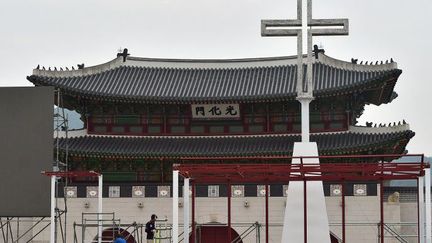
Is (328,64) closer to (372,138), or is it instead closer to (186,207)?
(372,138)

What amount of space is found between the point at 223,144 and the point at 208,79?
4559mm

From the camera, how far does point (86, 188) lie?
38500mm

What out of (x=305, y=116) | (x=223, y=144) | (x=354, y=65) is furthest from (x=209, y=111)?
(x=305, y=116)

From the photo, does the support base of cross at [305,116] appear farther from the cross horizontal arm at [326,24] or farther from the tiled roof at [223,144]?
the tiled roof at [223,144]

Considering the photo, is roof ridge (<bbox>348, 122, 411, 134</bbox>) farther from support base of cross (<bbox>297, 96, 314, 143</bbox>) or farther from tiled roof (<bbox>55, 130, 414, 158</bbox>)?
support base of cross (<bbox>297, 96, 314, 143</bbox>)

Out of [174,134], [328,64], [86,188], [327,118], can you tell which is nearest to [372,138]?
[327,118]

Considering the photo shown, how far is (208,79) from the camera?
43.8 metres

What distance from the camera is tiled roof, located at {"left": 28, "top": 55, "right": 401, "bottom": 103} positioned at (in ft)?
132

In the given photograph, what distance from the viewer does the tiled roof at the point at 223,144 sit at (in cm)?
3894

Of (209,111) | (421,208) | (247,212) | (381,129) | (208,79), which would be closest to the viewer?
(421,208)

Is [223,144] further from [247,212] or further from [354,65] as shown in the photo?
[354,65]

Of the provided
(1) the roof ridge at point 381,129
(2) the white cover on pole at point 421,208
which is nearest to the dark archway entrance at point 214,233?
(1) the roof ridge at point 381,129

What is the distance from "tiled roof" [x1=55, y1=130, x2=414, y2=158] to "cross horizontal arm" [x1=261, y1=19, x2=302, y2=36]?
11.9 m

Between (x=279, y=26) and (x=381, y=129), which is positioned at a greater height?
(x=279, y=26)
